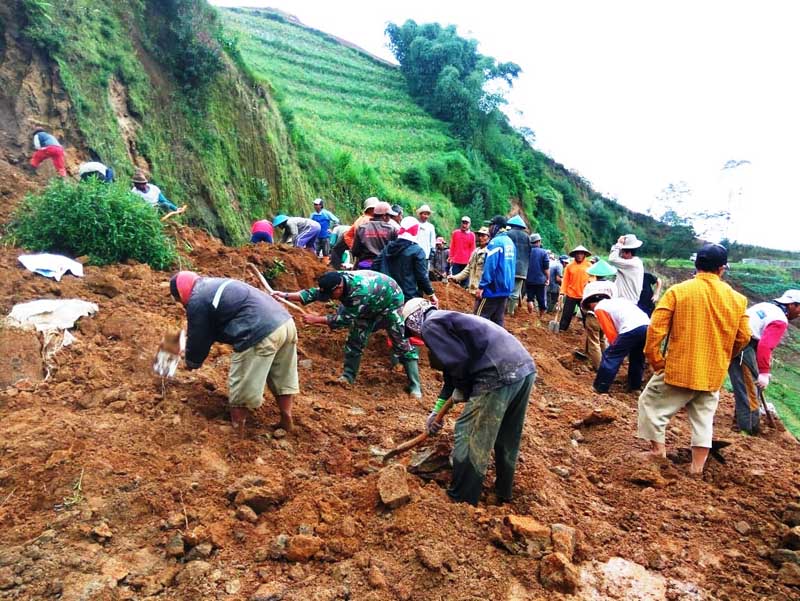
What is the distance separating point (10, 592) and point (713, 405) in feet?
14.5

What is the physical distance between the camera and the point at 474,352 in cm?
330

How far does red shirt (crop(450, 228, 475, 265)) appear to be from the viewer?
32.3 feet

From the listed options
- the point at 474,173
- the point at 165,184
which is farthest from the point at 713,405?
the point at 474,173

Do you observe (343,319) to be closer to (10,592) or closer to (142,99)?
(10,592)

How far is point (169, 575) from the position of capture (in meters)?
2.72

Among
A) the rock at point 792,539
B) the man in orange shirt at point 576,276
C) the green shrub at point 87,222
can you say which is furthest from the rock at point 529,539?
the man in orange shirt at point 576,276

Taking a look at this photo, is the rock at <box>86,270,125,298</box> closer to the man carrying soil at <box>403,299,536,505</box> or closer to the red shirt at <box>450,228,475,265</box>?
the man carrying soil at <box>403,299,536,505</box>

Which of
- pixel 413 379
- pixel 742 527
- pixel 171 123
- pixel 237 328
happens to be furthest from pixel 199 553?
pixel 171 123

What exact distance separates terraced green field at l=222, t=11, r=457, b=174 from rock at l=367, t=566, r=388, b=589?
1957 cm

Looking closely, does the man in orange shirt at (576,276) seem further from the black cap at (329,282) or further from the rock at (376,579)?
the rock at (376,579)

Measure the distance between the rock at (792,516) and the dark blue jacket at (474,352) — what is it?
1889 millimetres

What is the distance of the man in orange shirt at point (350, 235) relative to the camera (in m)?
6.14

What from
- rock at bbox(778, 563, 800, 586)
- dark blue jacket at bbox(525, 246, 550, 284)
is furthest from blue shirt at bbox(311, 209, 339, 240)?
rock at bbox(778, 563, 800, 586)

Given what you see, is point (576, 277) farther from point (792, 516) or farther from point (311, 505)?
point (311, 505)
